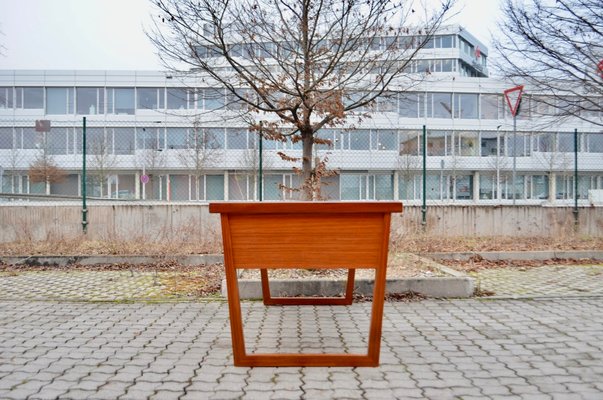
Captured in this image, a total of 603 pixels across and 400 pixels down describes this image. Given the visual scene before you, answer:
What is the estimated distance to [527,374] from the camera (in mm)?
3256

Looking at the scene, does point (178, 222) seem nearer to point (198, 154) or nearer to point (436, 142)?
point (436, 142)

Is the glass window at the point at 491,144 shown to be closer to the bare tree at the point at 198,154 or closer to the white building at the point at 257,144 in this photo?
the white building at the point at 257,144

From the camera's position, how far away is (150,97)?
3766 centimetres

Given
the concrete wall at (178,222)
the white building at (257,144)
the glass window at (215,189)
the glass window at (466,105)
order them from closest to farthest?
1. the concrete wall at (178,222)
2. the white building at (257,144)
3. the glass window at (215,189)
4. the glass window at (466,105)

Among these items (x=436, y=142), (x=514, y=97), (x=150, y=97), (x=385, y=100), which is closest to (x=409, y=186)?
(x=514, y=97)

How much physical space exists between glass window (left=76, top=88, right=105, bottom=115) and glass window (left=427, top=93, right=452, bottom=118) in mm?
23970

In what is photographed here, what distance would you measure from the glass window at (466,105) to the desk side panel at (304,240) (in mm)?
38303

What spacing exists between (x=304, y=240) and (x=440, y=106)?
38.4m

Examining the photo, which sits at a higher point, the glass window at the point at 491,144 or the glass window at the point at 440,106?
the glass window at the point at 440,106

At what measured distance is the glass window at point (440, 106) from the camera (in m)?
39.2

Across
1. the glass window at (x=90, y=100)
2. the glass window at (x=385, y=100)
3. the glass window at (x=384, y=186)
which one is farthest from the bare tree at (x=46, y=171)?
the glass window at (x=90, y=100)

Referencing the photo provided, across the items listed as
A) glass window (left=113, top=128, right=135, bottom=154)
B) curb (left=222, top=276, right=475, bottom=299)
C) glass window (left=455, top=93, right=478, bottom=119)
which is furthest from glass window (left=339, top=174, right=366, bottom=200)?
glass window (left=455, top=93, right=478, bottom=119)

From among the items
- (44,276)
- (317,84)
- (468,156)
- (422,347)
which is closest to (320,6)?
(317,84)

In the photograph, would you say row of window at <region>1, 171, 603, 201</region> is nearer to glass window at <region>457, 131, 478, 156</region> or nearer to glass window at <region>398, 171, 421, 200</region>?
glass window at <region>398, 171, 421, 200</region>
